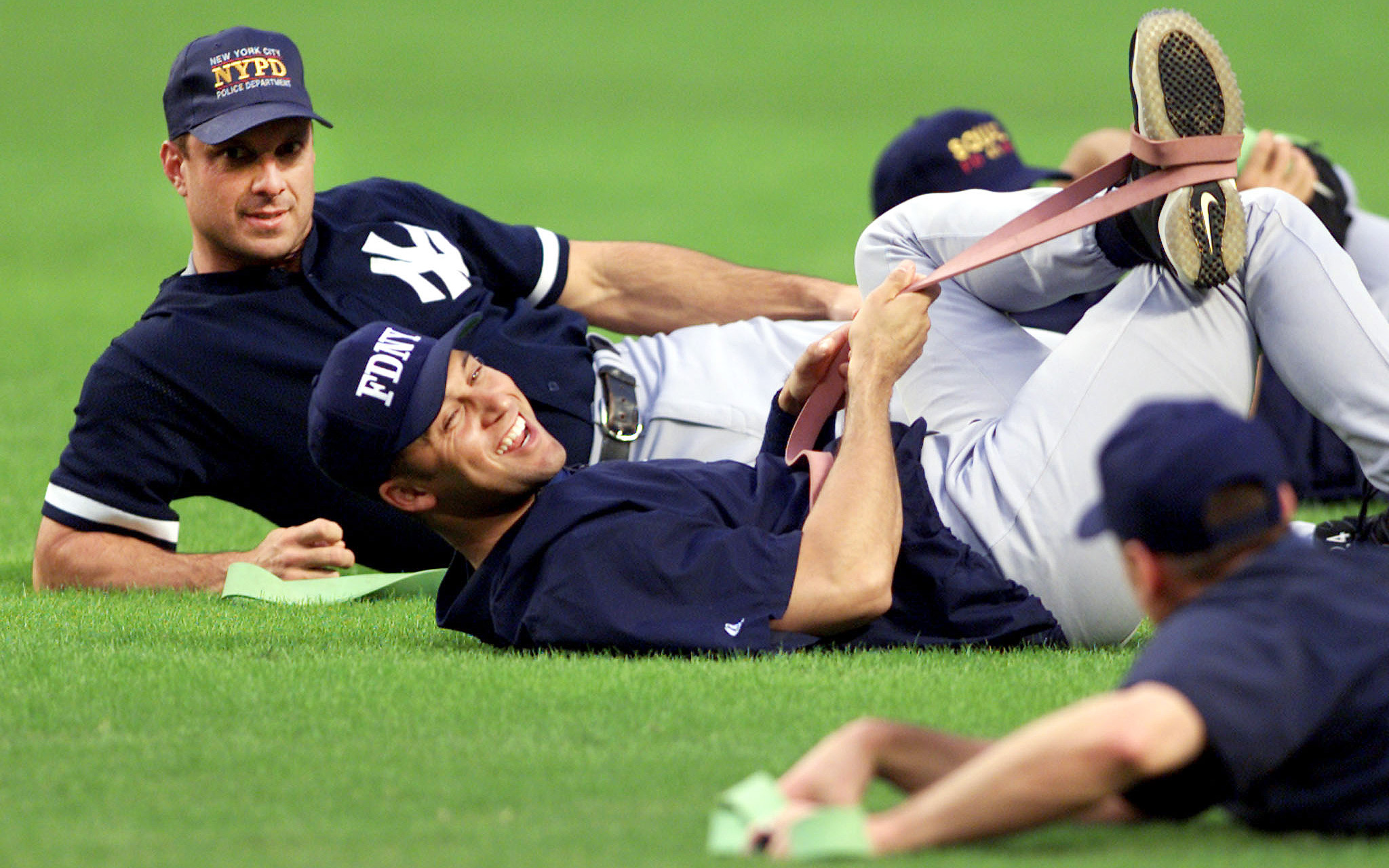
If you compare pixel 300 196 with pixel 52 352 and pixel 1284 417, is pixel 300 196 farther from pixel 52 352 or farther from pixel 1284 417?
pixel 52 352

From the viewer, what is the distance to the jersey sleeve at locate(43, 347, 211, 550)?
5031 millimetres

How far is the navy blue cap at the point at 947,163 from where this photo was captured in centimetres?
626

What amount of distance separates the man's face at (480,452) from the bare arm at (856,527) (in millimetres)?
612

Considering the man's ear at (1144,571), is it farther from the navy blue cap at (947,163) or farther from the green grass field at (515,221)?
the navy blue cap at (947,163)

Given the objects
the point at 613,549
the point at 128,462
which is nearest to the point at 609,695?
the point at 613,549

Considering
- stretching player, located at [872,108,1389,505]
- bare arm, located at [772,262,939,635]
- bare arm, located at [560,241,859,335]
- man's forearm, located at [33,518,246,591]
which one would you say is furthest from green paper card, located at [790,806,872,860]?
stretching player, located at [872,108,1389,505]

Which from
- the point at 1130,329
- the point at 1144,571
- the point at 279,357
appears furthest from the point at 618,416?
the point at 1144,571

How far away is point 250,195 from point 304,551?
1052 mm

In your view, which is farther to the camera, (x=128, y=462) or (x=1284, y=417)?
(x=1284, y=417)

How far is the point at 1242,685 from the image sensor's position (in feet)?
7.71

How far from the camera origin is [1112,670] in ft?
12.5

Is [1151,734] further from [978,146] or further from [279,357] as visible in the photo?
[978,146]

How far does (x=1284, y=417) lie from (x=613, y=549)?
3478 mm

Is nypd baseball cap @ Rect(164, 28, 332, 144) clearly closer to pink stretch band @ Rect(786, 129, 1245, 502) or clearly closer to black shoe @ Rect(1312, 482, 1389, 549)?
pink stretch band @ Rect(786, 129, 1245, 502)
